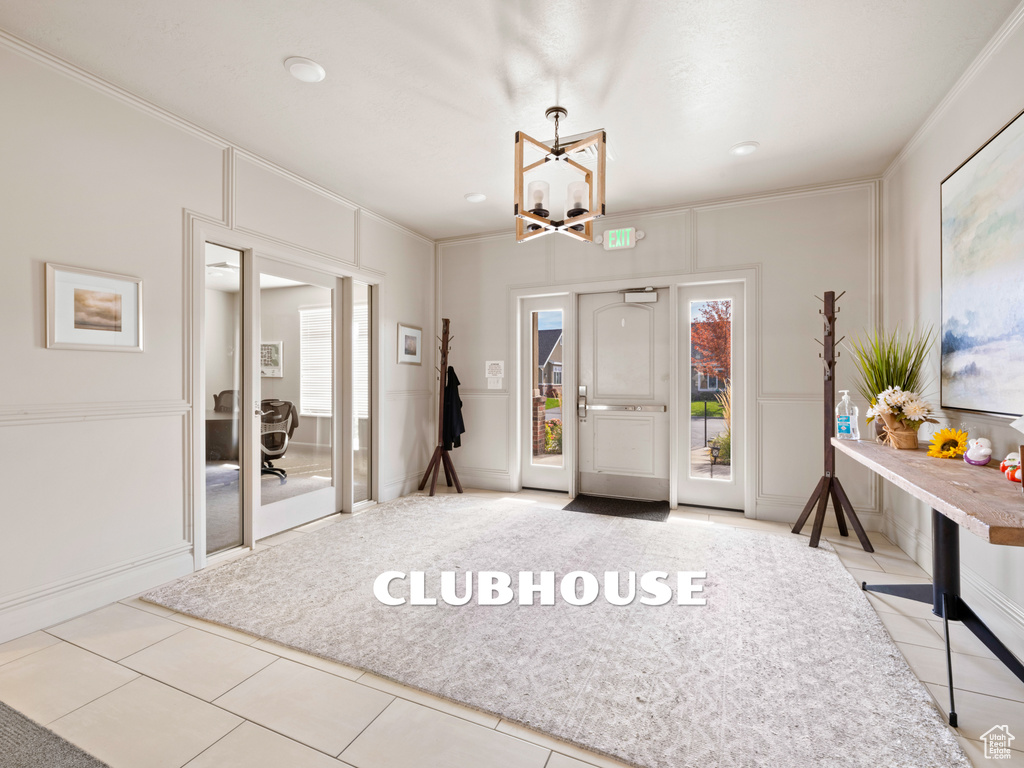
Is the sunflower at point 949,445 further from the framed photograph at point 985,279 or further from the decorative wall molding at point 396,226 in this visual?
the decorative wall molding at point 396,226

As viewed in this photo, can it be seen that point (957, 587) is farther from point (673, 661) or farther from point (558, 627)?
point (558, 627)

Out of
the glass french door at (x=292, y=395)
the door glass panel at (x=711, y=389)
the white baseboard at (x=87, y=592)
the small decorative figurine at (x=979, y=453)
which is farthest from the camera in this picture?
the door glass panel at (x=711, y=389)

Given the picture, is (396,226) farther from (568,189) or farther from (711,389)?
(711,389)

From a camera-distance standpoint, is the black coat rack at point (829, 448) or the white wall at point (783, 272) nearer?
the black coat rack at point (829, 448)

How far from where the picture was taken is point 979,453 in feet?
6.66

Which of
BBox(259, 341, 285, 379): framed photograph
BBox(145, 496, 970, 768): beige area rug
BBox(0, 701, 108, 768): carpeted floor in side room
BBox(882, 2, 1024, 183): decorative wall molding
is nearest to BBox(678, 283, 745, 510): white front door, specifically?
BBox(145, 496, 970, 768): beige area rug

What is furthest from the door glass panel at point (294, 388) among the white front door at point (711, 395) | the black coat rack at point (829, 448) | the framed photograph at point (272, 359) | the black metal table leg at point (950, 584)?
the black metal table leg at point (950, 584)

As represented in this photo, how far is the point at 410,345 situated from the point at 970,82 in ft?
14.2

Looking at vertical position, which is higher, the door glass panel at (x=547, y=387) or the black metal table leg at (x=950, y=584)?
the door glass panel at (x=547, y=387)

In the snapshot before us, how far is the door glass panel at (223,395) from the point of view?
3.16m

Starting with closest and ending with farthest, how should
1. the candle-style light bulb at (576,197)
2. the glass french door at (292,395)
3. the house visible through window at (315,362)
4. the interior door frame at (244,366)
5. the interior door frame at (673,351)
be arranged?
the candle-style light bulb at (576,197) → the interior door frame at (244,366) → the glass french door at (292,395) → the house visible through window at (315,362) → the interior door frame at (673,351)

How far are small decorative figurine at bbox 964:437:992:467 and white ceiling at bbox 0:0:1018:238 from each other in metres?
1.81

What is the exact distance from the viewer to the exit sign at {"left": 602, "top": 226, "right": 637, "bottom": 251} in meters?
4.50

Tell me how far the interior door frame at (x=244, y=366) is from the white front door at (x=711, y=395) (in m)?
2.85
